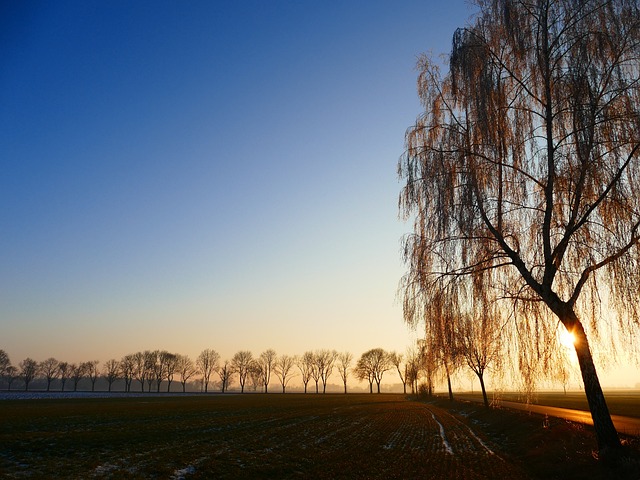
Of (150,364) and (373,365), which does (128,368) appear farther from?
(373,365)

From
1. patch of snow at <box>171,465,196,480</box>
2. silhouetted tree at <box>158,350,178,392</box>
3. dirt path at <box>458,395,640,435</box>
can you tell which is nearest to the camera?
patch of snow at <box>171,465,196,480</box>

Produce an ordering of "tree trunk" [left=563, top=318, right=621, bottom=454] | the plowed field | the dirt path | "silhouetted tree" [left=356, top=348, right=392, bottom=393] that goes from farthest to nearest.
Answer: "silhouetted tree" [left=356, top=348, right=392, bottom=393], the dirt path, the plowed field, "tree trunk" [left=563, top=318, right=621, bottom=454]

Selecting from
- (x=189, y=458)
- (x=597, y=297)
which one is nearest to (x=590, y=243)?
(x=597, y=297)

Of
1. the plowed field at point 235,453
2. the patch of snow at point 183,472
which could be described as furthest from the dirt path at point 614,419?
the patch of snow at point 183,472

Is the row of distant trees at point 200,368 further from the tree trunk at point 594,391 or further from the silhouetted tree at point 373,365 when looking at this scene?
the tree trunk at point 594,391

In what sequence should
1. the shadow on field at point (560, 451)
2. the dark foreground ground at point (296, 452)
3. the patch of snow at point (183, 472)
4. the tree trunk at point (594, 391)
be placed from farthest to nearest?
the dark foreground ground at point (296, 452) → the patch of snow at point (183, 472) → the tree trunk at point (594, 391) → the shadow on field at point (560, 451)

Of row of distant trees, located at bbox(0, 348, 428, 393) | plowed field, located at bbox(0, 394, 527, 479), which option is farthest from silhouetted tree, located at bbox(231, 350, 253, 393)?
plowed field, located at bbox(0, 394, 527, 479)

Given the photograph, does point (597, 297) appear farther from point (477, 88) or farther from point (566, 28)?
point (566, 28)

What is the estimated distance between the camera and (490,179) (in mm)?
13695

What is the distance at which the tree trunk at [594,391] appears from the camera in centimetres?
1173

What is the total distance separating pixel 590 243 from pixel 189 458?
16.4 meters

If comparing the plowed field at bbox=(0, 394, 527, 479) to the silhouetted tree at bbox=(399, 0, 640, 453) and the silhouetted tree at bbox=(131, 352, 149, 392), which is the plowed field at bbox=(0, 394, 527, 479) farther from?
the silhouetted tree at bbox=(131, 352, 149, 392)

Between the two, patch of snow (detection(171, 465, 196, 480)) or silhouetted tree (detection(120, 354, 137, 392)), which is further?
silhouetted tree (detection(120, 354, 137, 392))

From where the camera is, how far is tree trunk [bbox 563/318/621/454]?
11.7 meters
